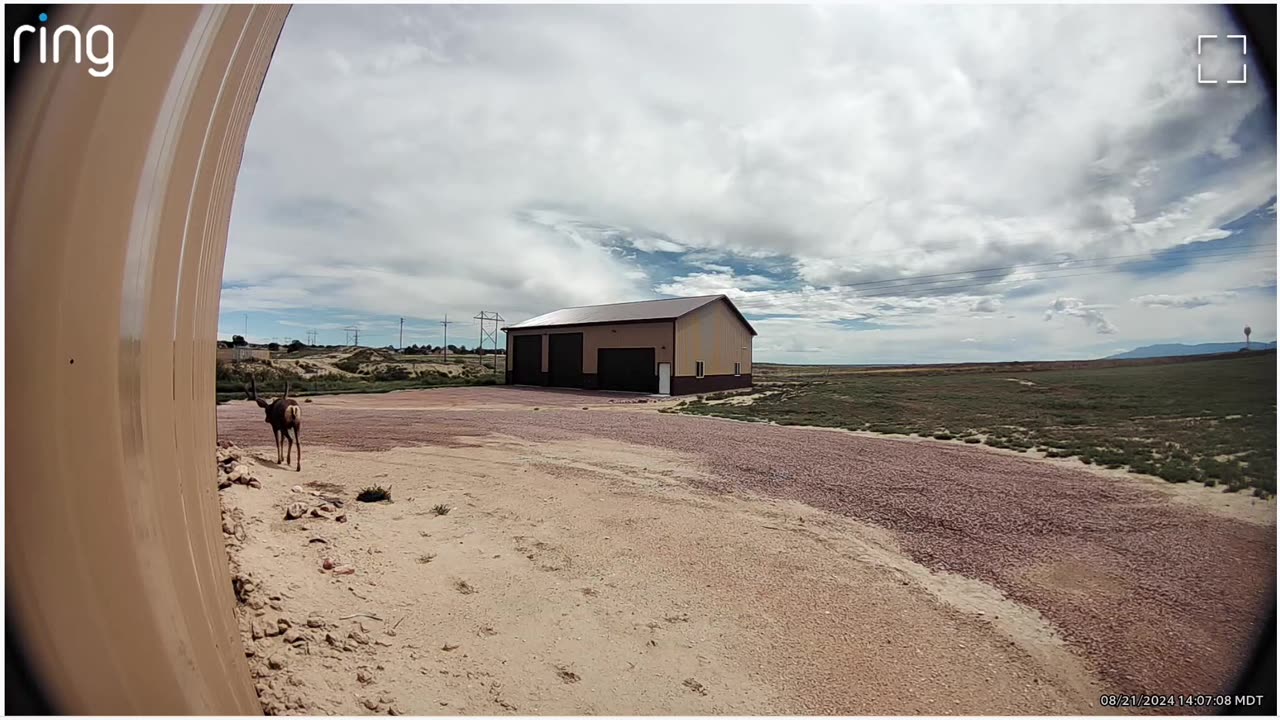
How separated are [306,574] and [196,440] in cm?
197

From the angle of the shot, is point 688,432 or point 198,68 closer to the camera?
point 198,68

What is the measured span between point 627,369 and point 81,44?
29.2 meters

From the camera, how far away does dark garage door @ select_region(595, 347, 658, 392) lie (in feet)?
98.3

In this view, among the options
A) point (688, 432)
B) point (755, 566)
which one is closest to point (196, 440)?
point (755, 566)

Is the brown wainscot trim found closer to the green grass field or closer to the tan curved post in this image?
the green grass field

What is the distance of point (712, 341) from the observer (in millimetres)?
32375

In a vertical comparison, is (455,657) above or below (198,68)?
below

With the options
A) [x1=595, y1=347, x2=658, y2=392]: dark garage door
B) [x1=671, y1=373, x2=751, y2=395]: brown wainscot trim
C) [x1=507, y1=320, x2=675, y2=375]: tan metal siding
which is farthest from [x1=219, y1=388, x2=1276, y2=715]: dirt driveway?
[x1=595, y1=347, x2=658, y2=392]: dark garage door

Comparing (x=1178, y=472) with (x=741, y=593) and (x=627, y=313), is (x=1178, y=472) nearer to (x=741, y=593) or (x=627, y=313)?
(x=741, y=593)

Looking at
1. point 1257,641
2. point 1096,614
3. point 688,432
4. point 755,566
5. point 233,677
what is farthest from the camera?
point 688,432

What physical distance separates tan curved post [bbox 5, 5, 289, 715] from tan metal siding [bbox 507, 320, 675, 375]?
88.6ft

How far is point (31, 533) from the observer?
1.61 metres

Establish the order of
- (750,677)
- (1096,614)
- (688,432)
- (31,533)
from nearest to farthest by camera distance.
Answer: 1. (31,533)
2. (750,677)
3. (1096,614)
4. (688,432)

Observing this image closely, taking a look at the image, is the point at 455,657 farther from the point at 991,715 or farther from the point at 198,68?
the point at 198,68
